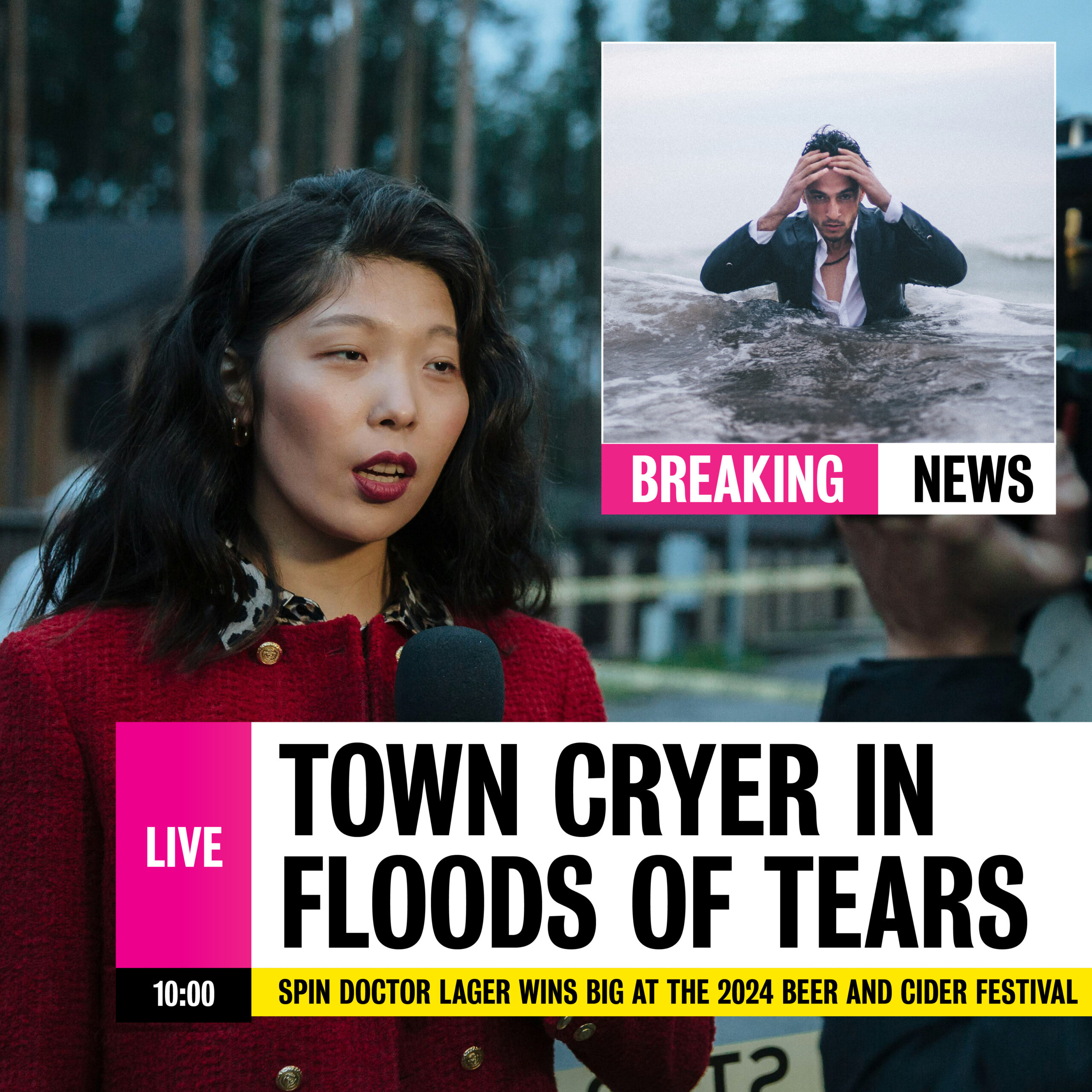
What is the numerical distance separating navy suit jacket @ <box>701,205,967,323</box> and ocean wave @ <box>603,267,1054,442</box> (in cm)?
1

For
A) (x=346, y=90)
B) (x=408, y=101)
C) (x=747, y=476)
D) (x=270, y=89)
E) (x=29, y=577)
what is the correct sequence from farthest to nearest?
1. (x=408, y=101)
2. (x=270, y=89)
3. (x=346, y=90)
4. (x=29, y=577)
5. (x=747, y=476)

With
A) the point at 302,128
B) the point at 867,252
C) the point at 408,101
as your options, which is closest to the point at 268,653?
the point at 867,252

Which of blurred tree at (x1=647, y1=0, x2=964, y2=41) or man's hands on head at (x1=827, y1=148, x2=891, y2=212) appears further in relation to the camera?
blurred tree at (x1=647, y1=0, x2=964, y2=41)

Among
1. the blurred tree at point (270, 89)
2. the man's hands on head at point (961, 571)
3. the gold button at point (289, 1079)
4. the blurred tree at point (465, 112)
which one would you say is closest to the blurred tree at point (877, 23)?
the man's hands on head at point (961, 571)

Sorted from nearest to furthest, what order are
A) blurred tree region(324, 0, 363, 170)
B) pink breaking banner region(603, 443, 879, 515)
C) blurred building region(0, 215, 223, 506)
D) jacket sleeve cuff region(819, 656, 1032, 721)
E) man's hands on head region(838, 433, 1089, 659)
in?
pink breaking banner region(603, 443, 879, 515) < man's hands on head region(838, 433, 1089, 659) < jacket sleeve cuff region(819, 656, 1032, 721) < blurred tree region(324, 0, 363, 170) < blurred building region(0, 215, 223, 506)

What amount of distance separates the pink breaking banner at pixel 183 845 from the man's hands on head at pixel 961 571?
86 centimetres

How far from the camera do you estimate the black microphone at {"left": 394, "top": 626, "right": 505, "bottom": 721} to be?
4.38 feet

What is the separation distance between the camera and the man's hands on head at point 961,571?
1.60 meters

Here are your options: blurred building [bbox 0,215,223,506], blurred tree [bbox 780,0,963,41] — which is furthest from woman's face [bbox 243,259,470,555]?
blurred building [bbox 0,215,223,506]

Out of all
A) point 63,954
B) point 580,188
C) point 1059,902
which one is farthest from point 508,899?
point 580,188

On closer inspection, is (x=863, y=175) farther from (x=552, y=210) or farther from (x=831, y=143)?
(x=552, y=210)

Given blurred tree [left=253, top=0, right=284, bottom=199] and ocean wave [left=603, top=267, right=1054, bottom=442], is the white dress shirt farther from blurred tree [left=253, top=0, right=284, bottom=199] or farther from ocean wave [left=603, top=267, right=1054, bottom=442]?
blurred tree [left=253, top=0, right=284, bottom=199]

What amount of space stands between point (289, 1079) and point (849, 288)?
1042mm

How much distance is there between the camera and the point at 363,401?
1.38 m
